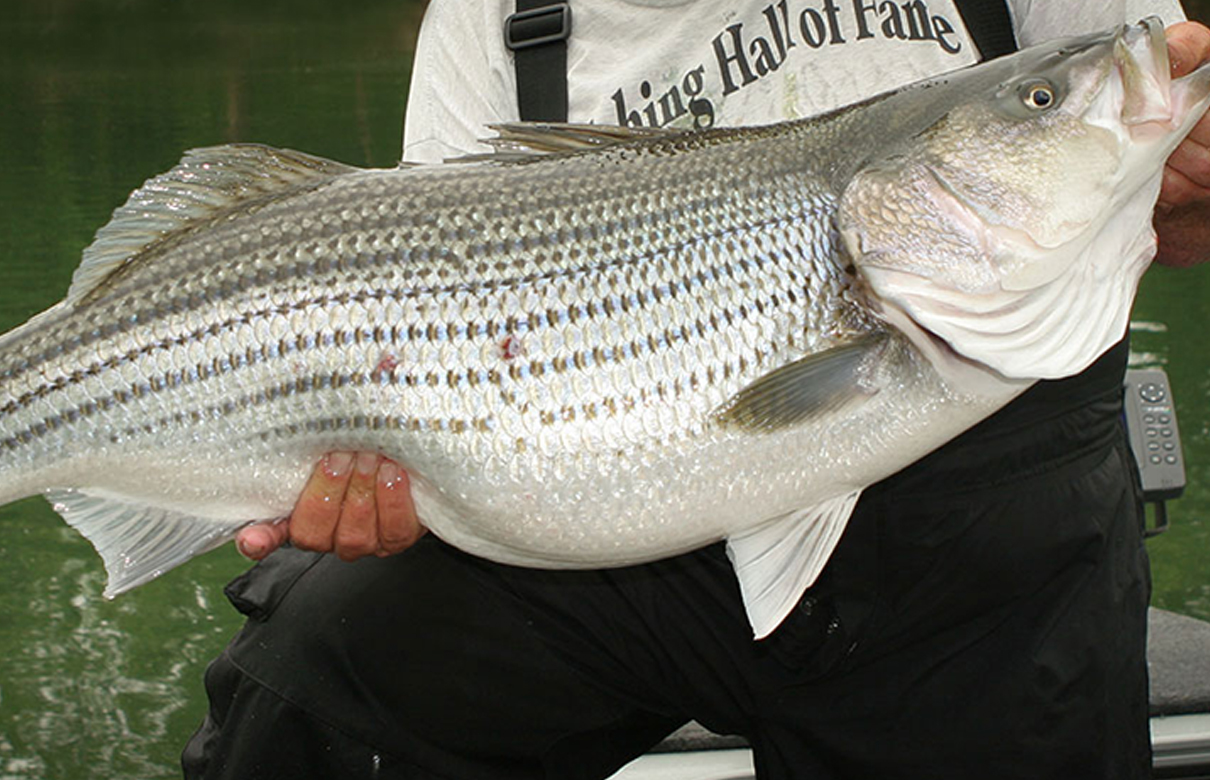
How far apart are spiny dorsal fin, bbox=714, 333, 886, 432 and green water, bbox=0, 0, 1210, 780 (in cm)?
211

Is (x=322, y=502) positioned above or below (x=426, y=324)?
below

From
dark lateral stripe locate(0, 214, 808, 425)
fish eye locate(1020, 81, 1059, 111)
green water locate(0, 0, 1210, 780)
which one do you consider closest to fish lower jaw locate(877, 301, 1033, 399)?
dark lateral stripe locate(0, 214, 808, 425)

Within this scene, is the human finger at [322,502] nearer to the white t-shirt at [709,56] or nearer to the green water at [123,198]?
the white t-shirt at [709,56]

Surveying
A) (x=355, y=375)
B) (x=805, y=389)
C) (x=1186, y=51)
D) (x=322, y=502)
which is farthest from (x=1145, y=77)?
(x=322, y=502)

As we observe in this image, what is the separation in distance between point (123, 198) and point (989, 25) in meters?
8.57

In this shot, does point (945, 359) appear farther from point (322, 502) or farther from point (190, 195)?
point (190, 195)

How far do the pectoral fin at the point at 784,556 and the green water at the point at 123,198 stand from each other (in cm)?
196

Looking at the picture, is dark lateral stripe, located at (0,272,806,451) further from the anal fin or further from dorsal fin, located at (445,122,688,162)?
dorsal fin, located at (445,122,688,162)

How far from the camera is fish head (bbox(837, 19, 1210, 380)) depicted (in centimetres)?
184

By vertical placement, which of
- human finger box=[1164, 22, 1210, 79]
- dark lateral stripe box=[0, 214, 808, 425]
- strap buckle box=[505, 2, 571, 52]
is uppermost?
strap buckle box=[505, 2, 571, 52]

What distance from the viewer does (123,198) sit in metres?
9.82

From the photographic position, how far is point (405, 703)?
2.32 meters

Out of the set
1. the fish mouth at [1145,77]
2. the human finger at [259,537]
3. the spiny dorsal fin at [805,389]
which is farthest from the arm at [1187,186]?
the human finger at [259,537]

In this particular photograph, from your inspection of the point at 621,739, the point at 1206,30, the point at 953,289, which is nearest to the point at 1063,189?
the point at 953,289
